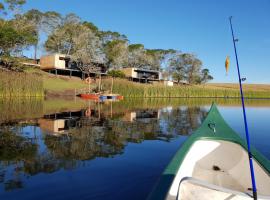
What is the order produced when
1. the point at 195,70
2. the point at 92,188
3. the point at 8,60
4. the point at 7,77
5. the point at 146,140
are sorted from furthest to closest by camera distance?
the point at 195,70 → the point at 8,60 → the point at 7,77 → the point at 146,140 → the point at 92,188

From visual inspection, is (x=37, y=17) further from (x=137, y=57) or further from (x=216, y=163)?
(x=216, y=163)

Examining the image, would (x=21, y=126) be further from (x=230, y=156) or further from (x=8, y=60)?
(x=8, y=60)

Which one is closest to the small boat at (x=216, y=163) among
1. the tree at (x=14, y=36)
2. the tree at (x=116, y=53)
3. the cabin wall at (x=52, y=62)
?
the tree at (x=14, y=36)

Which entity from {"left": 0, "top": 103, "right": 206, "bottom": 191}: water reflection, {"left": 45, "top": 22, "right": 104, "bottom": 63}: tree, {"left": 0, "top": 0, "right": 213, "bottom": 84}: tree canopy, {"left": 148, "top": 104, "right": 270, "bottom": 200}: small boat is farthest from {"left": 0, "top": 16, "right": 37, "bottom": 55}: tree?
{"left": 148, "top": 104, "right": 270, "bottom": 200}: small boat

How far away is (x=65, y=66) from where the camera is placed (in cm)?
5550

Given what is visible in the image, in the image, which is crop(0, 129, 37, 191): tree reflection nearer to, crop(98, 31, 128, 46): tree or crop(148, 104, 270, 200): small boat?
crop(148, 104, 270, 200): small boat

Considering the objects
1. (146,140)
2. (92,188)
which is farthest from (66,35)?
(92,188)

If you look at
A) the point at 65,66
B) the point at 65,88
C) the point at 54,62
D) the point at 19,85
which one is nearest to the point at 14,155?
the point at 19,85

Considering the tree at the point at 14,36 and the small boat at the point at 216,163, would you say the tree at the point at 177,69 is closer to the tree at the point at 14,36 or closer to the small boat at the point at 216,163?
the tree at the point at 14,36

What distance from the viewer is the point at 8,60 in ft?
129

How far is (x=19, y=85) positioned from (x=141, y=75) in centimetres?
4361

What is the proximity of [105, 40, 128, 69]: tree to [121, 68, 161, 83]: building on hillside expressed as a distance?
2.61m

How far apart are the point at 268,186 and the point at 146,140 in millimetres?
6543

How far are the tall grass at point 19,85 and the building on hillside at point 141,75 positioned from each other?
119ft
